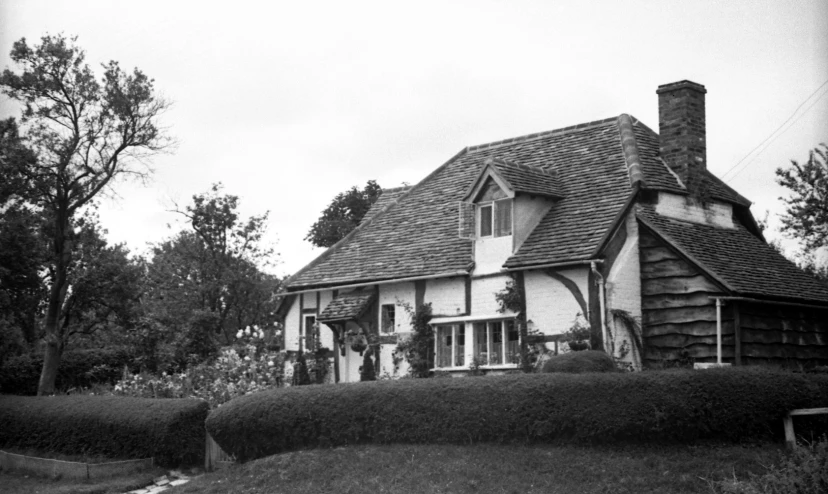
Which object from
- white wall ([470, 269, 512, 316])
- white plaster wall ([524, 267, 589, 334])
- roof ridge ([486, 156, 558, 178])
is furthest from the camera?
roof ridge ([486, 156, 558, 178])

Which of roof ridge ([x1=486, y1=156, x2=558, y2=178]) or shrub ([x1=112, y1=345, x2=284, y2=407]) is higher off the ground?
roof ridge ([x1=486, y1=156, x2=558, y2=178])

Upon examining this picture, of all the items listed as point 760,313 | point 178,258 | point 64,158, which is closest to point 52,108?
point 64,158

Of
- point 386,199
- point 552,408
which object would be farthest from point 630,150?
point 552,408

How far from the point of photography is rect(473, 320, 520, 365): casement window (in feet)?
83.0

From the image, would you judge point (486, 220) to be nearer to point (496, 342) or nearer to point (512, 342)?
point (496, 342)

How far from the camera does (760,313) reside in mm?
23312

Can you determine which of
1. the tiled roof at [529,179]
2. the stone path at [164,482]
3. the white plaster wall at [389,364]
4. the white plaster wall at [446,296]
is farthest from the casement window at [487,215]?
the stone path at [164,482]

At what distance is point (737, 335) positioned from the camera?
2244cm

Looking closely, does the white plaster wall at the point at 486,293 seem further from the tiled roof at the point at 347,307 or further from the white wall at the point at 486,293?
the tiled roof at the point at 347,307

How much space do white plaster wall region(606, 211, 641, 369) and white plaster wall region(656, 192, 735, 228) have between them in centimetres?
121

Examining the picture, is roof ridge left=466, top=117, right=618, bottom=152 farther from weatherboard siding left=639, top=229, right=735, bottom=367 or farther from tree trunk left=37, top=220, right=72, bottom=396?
tree trunk left=37, top=220, right=72, bottom=396

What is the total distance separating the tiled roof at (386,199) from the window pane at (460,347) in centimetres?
787

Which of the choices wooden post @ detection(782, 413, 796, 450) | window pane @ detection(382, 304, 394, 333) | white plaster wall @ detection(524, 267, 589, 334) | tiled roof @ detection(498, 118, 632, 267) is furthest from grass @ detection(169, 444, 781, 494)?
window pane @ detection(382, 304, 394, 333)

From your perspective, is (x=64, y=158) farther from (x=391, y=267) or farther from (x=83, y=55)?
(x=391, y=267)
